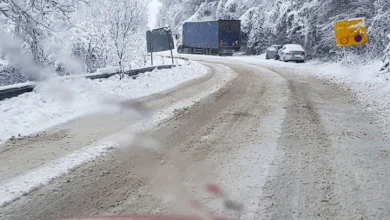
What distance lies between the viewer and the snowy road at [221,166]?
3.56 m

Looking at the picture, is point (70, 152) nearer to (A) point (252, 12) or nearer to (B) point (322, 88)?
(B) point (322, 88)

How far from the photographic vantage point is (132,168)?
15.3 feet

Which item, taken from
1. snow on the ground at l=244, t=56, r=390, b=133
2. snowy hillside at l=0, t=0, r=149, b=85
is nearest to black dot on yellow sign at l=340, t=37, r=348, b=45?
snow on the ground at l=244, t=56, r=390, b=133

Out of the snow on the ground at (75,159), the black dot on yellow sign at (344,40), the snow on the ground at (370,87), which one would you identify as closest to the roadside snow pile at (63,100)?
the snow on the ground at (75,159)

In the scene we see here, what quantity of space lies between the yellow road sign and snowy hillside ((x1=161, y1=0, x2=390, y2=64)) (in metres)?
0.69

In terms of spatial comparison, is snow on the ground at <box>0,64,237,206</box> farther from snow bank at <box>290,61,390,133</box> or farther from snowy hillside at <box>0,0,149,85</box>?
snowy hillside at <box>0,0,149,85</box>

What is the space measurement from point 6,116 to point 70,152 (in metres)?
3.23

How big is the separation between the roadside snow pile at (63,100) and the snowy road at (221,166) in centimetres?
71

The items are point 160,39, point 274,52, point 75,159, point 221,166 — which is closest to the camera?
point 221,166

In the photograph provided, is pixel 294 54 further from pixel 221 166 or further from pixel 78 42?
pixel 221 166

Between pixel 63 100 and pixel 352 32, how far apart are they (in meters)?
13.4

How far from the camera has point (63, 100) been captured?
9.59 metres

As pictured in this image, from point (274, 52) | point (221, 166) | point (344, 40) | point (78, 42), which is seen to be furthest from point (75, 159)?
point (274, 52)

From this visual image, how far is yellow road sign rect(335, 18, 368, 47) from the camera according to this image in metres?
16.7
